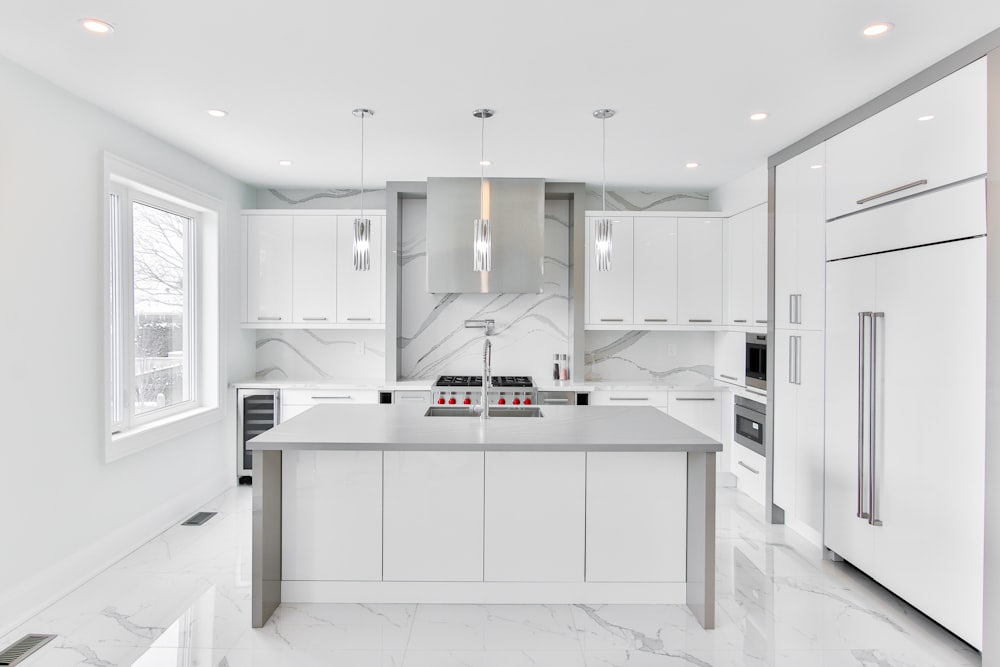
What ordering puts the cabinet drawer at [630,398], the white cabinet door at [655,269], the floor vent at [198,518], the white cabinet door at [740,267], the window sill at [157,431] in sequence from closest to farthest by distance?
1. the window sill at [157,431]
2. the floor vent at [198,518]
3. the white cabinet door at [740,267]
4. the cabinet drawer at [630,398]
5. the white cabinet door at [655,269]

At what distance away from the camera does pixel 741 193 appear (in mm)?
4598

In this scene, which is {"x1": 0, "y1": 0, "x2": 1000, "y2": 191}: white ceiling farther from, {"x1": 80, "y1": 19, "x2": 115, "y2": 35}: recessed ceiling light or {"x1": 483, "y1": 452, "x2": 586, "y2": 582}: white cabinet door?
{"x1": 483, "y1": 452, "x2": 586, "y2": 582}: white cabinet door

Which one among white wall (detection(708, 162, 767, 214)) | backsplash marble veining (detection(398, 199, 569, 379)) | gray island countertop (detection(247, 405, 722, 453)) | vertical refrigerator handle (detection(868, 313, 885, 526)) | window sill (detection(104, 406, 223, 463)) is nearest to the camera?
gray island countertop (detection(247, 405, 722, 453))

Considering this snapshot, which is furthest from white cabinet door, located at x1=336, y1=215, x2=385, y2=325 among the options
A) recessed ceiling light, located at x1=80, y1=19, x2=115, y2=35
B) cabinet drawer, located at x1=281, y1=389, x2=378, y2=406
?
recessed ceiling light, located at x1=80, y1=19, x2=115, y2=35

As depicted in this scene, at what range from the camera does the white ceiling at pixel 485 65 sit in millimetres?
2158

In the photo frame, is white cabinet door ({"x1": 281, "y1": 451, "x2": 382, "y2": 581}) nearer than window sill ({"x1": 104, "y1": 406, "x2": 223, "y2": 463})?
Yes

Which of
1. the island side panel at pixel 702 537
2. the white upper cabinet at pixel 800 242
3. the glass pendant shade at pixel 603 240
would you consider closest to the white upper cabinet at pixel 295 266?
the glass pendant shade at pixel 603 240

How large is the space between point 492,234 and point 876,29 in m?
2.93

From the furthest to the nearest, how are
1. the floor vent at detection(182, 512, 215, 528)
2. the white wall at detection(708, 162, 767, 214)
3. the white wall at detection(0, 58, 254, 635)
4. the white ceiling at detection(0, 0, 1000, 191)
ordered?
the white wall at detection(708, 162, 767, 214)
the floor vent at detection(182, 512, 215, 528)
the white wall at detection(0, 58, 254, 635)
the white ceiling at detection(0, 0, 1000, 191)

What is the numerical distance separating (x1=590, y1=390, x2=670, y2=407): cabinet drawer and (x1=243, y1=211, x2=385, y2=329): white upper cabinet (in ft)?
7.36

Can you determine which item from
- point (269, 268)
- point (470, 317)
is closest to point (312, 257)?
point (269, 268)

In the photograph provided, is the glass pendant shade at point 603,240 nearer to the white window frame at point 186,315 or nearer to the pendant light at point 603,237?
the pendant light at point 603,237

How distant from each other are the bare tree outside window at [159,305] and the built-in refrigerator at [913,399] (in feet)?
13.6

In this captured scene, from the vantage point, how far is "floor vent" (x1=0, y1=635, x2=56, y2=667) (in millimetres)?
2266
